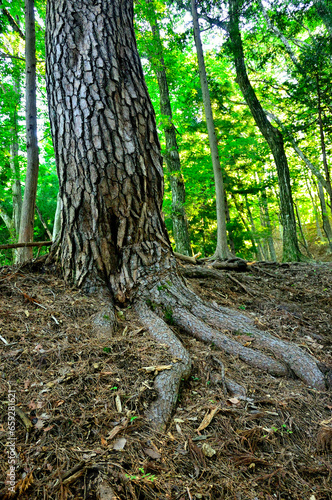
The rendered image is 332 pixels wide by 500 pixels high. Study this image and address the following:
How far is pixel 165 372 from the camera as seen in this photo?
6.68ft

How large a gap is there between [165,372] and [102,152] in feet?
7.14

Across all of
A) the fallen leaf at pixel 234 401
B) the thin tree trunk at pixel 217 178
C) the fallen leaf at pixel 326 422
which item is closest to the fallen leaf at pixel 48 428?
the fallen leaf at pixel 234 401

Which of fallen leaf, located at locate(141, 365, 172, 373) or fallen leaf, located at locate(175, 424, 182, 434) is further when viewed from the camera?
fallen leaf, located at locate(141, 365, 172, 373)

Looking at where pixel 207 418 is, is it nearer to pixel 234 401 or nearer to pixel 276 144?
pixel 234 401

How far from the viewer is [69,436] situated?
1.49 meters

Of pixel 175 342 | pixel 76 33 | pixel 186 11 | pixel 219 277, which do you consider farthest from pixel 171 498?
pixel 186 11

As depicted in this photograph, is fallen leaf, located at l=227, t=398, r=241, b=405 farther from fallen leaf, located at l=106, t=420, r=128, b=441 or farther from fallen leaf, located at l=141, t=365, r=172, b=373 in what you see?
fallen leaf, located at l=106, t=420, r=128, b=441

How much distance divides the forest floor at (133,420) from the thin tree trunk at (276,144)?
4.68m

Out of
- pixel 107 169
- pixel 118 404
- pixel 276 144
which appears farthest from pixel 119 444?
pixel 276 144

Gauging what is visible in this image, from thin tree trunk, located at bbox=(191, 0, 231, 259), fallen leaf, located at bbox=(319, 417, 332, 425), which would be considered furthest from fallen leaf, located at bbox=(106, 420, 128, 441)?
thin tree trunk, located at bbox=(191, 0, 231, 259)

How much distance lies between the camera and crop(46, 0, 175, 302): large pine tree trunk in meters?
2.88

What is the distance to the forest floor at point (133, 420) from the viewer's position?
135 centimetres

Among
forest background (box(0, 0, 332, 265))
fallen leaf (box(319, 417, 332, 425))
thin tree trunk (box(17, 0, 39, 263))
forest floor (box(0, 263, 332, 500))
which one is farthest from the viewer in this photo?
forest background (box(0, 0, 332, 265))

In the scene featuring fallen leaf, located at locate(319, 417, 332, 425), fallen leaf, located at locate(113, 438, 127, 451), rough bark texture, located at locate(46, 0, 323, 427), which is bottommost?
fallen leaf, located at locate(319, 417, 332, 425)
